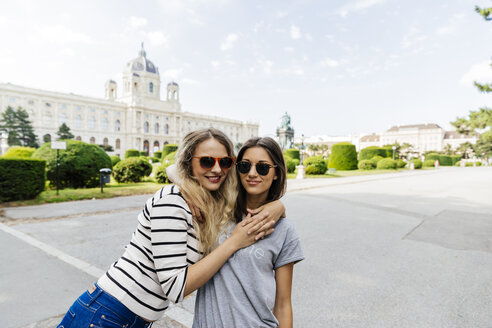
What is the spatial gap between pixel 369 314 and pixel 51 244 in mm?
4392

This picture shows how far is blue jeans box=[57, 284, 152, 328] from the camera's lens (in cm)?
110

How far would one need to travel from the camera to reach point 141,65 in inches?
2913

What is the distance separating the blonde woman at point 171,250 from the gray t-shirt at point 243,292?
0.07m

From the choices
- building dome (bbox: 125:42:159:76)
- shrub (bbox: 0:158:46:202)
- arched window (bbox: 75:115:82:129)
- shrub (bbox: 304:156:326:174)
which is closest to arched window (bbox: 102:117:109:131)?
arched window (bbox: 75:115:82:129)

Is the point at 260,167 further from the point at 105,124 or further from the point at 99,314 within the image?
the point at 105,124

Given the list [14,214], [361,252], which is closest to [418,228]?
[361,252]

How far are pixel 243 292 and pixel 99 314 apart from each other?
0.59 m

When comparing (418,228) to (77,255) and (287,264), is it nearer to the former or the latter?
(287,264)

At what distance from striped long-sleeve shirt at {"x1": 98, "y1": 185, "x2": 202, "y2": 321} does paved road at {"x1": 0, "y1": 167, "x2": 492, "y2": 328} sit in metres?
1.33

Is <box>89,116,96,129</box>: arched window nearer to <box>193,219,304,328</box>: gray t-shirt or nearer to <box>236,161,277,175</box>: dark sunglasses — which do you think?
<box>236,161,277,175</box>: dark sunglasses

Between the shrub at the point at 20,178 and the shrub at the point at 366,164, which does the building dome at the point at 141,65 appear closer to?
the shrub at the point at 366,164

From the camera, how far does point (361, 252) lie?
4.07 metres

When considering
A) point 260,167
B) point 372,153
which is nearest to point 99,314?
point 260,167

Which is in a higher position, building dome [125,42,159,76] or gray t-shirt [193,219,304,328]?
building dome [125,42,159,76]
